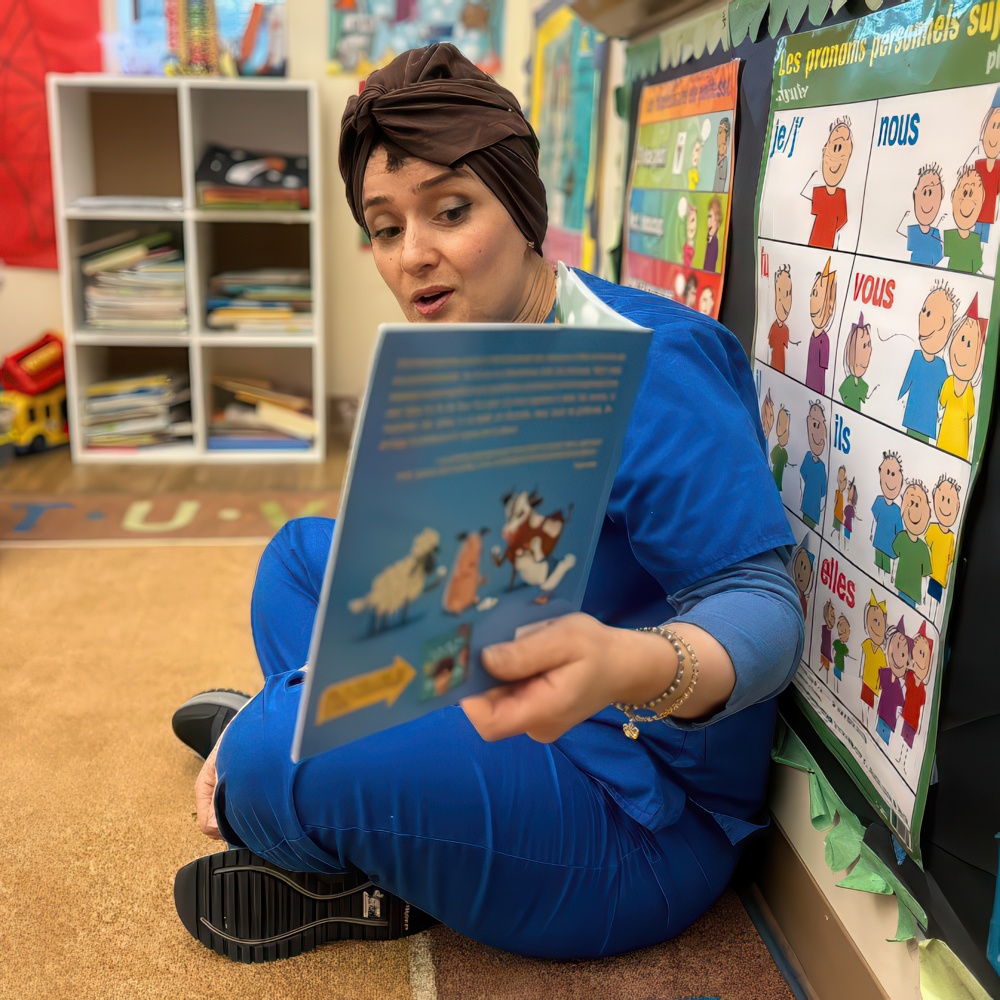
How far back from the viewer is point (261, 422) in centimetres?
315

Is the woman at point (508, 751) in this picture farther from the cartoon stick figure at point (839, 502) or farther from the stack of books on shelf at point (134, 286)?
the stack of books on shelf at point (134, 286)

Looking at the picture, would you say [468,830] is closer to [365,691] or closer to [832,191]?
[365,691]

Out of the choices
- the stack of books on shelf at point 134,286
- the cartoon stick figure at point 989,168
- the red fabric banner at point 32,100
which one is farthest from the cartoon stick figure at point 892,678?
the red fabric banner at point 32,100

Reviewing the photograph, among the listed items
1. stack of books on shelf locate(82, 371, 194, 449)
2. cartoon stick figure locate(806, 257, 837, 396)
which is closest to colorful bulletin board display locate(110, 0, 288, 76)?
stack of books on shelf locate(82, 371, 194, 449)

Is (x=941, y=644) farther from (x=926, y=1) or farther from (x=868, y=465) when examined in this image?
(x=926, y=1)

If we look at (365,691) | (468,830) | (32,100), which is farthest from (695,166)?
(32,100)

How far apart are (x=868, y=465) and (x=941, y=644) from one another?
196mm

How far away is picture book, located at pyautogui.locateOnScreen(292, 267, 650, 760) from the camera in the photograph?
1.60 ft

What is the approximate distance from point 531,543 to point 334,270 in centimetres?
288

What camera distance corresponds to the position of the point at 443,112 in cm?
92

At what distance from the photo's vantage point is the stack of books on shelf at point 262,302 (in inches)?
118

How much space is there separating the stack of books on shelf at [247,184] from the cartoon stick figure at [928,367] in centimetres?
237

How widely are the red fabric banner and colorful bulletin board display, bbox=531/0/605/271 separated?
1362 mm

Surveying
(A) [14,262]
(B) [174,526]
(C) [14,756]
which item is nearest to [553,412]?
(C) [14,756]
